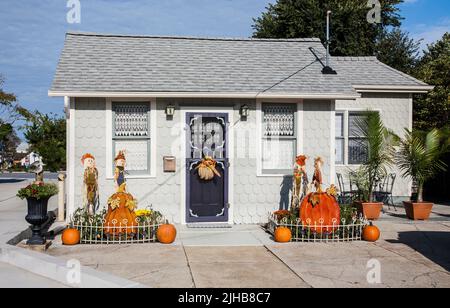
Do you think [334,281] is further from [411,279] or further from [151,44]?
[151,44]

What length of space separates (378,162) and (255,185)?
10.7 ft

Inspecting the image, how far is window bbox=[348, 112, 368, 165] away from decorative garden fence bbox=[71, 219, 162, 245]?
7.15 m

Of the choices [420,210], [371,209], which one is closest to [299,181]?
[371,209]

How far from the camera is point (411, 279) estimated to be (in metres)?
6.70

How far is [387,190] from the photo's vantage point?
14.6m

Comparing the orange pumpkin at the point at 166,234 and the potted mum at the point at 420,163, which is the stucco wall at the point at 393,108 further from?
the orange pumpkin at the point at 166,234

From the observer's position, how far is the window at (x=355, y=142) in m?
14.2

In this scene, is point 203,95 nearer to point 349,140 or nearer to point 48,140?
point 349,140

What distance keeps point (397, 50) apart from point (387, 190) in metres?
17.5

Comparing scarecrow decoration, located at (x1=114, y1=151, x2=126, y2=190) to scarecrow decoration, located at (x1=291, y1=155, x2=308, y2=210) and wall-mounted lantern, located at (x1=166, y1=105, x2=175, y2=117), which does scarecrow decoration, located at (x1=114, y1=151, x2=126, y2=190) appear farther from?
scarecrow decoration, located at (x1=291, y1=155, x2=308, y2=210)

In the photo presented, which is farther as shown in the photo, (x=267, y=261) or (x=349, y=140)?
(x=349, y=140)

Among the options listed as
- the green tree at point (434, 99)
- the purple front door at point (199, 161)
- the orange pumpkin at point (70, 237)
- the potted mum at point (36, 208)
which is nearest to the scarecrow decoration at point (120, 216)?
the orange pumpkin at point (70, 237)

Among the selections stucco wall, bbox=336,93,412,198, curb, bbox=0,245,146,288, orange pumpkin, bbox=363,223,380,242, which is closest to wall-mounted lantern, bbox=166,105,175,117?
curb, bbox=0,245,146,288
